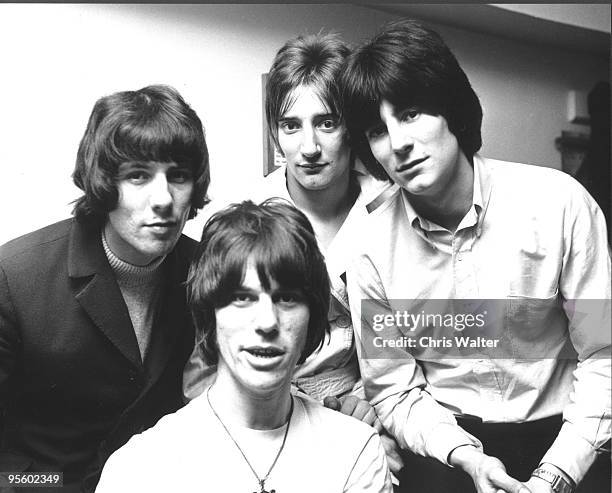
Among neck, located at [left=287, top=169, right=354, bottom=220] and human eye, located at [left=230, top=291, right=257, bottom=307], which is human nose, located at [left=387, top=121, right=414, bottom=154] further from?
human eye, located at [left=230, top=291, right=257, bottom=307]

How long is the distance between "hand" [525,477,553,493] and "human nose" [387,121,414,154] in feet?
1.38

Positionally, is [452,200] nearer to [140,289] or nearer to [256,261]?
[256,261]

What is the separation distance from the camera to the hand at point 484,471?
2.51 feet

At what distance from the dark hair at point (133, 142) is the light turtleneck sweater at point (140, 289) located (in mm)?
63

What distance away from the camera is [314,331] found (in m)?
0.76

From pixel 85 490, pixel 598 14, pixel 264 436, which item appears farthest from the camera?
pixel 598 14

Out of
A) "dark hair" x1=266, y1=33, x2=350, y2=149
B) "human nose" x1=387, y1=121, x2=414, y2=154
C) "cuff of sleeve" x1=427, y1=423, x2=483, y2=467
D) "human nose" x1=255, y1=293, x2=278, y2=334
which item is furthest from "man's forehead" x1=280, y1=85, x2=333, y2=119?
"cuff of sleeve" x1=427, y1=423, x2=483, y2=467

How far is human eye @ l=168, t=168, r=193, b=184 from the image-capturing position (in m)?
0.82

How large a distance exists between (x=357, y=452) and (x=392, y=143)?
36cm

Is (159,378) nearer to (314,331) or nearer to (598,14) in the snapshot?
(314,331)

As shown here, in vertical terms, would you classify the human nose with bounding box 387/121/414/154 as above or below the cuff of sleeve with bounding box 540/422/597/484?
above

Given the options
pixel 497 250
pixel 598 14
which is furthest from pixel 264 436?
pixel 598 14

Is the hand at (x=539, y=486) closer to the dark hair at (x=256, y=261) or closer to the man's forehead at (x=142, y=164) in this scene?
the dark hair at (x=256, y=261)

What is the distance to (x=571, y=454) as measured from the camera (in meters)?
0.83
